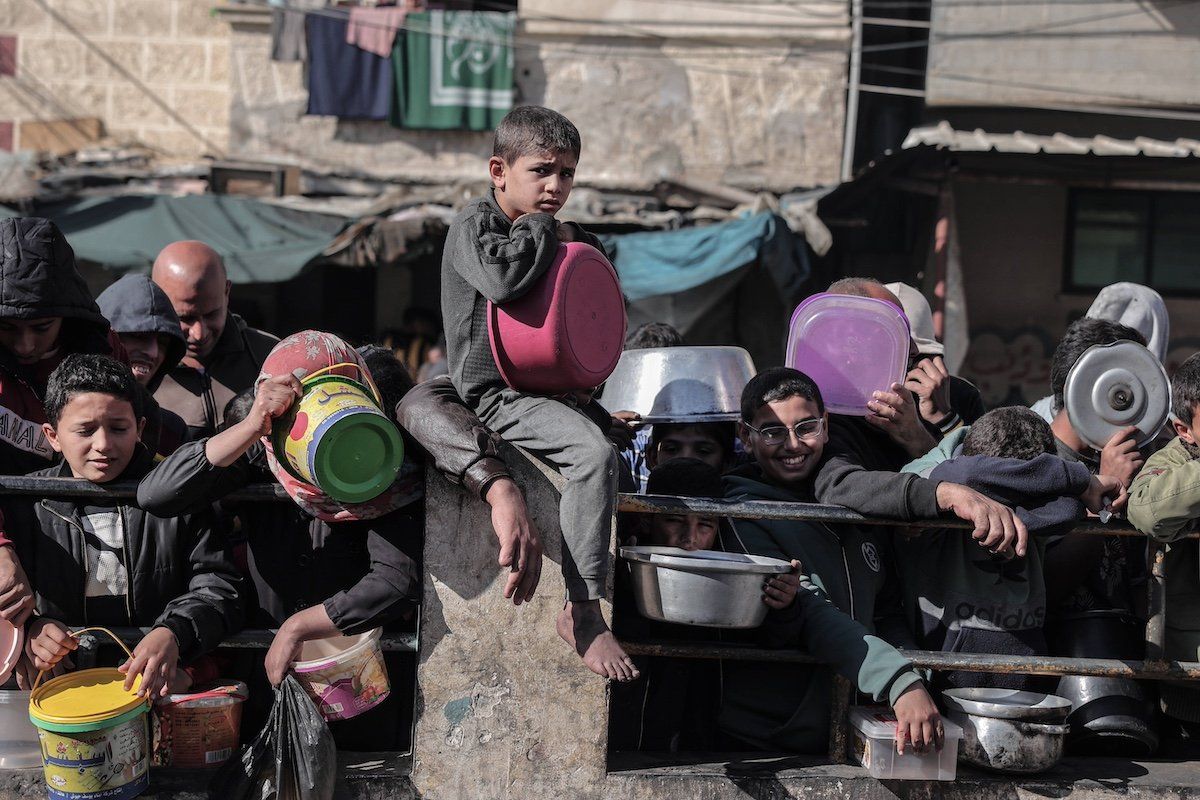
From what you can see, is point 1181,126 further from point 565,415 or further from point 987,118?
point 565,415

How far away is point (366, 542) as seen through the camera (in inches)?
133

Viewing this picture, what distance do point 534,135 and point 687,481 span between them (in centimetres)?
116

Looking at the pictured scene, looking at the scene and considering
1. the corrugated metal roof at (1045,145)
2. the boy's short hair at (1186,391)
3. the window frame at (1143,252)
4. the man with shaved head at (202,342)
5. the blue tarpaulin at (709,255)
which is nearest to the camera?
the boy's short hair at (1186,391)

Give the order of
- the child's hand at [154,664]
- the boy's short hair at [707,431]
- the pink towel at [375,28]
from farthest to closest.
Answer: the pink towel at [375,28], the boy's short hair at [707,431], the child's hand at [154,664]

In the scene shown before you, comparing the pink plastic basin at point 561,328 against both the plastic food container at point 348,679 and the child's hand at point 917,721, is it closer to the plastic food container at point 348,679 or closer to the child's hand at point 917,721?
the plastic food container at point 348,679

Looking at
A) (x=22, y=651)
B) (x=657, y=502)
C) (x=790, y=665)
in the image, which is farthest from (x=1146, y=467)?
(x=22, y=651)

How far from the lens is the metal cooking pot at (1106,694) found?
3.55 m

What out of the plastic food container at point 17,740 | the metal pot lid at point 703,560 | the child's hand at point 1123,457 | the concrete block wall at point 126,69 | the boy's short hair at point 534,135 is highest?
the concrete block wall at point 126,69

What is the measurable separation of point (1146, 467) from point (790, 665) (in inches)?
48.4

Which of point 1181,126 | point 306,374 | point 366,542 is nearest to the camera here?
point 306,374

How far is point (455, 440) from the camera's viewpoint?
3104 mm

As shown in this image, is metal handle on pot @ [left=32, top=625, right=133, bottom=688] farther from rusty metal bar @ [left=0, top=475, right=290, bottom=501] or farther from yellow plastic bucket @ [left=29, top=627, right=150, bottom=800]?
rusty metal bar @ [left=0, top=475, right=290, bottom=501]

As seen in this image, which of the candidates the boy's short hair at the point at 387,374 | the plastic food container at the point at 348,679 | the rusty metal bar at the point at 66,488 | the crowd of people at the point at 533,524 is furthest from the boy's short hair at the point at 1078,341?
Result: the rusty metal bar at the point at 66,488

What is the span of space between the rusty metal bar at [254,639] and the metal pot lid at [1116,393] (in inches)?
86.4
